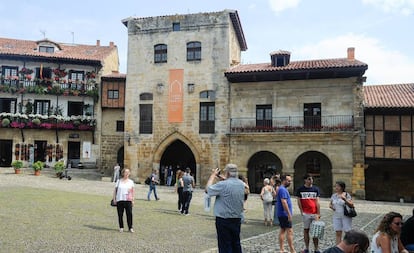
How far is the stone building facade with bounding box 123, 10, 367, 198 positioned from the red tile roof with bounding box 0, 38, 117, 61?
20.3 feet

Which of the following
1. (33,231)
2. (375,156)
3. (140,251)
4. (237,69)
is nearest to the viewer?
(140,251)

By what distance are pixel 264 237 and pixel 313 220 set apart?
88.0 inches

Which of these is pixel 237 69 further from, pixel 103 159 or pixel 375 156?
pixel 103 159

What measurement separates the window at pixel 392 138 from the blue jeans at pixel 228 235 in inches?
873

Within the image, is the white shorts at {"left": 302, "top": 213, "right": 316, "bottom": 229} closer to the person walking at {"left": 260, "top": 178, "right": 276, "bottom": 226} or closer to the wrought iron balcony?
the person walking at {"left": 260, "top": 178, "right": 276, "bottom": 226}

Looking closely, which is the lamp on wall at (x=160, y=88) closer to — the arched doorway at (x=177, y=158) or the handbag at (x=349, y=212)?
the arched doorway at (x=177, y=158)

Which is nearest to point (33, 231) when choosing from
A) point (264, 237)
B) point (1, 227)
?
point (1, 227)

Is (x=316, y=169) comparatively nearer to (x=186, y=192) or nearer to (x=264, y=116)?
(x=264, y=116)

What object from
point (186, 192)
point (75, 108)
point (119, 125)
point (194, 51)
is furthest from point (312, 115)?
point (75, 108)

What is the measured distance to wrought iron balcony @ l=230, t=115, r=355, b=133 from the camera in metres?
26.5

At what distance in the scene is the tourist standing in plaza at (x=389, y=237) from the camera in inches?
213

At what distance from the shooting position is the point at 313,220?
9.09 metres

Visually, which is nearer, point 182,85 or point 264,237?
point 264,237

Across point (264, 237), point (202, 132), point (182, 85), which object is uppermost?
point (182, 85)
